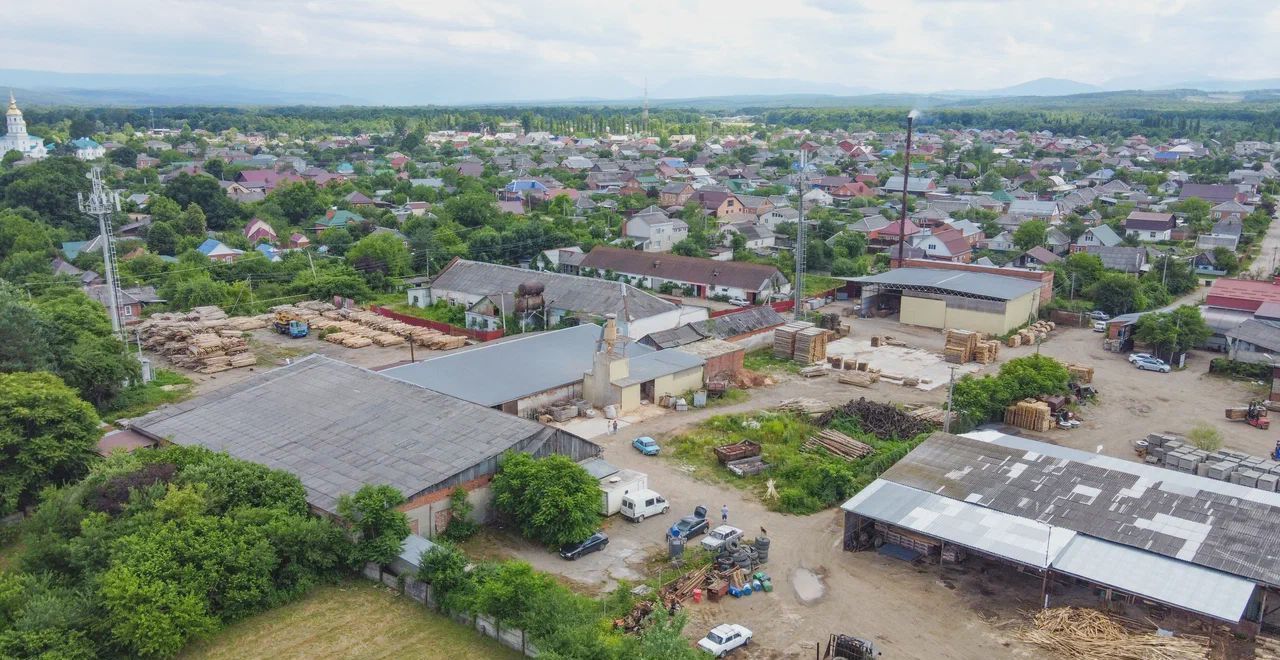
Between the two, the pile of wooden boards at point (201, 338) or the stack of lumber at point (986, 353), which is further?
the stack of lumber at point (986, 353)

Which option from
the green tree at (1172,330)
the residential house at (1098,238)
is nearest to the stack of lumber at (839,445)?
the green tree at (1172,330)

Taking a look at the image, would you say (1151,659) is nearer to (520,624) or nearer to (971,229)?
(520,624)

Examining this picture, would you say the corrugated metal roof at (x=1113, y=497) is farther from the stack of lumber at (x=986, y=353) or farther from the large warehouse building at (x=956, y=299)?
the large warehouse building at (x=956, y=299)

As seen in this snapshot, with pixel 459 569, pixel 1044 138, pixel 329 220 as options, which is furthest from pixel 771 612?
pixel 1044 138

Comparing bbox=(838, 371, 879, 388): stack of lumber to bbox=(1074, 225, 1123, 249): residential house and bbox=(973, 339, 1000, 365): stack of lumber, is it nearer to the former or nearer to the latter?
bbox=(973, 339, 1000, 365): stack of lumber

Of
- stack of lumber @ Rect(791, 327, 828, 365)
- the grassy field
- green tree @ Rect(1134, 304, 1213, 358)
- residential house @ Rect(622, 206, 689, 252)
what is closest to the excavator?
stack of lumber @ Rect(791, 327, 828, 365)

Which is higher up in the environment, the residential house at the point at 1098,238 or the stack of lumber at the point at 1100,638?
the residential house at the point at 1098,238

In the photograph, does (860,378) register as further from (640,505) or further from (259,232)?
(259,232)
